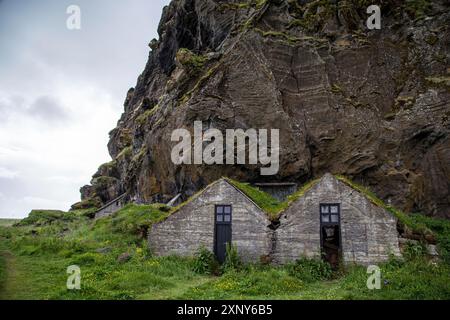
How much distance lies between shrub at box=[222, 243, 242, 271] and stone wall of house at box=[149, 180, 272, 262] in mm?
338

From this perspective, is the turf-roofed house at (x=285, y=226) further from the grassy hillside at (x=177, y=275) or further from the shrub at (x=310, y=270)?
the grassy hillside at (x=177, y=275)

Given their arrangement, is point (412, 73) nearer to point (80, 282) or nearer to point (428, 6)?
point (428, 6)

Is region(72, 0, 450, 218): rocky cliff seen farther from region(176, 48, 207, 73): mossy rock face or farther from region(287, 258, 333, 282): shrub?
region(287, 258, 333, 282): shrub

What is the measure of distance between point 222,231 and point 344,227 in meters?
6.30

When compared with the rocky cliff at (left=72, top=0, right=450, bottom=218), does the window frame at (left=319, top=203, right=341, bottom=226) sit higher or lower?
lower

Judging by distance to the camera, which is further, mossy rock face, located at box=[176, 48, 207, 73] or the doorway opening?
mossy rock face, located at box=[176, 48, 207, 73]

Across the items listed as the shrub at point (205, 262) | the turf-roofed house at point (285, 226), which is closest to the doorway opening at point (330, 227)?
the turf-roofed house at point (285, 226)

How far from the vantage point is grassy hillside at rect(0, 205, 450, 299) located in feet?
45.2

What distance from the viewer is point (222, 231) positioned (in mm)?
20312

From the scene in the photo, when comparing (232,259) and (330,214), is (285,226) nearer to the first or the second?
(330,214)

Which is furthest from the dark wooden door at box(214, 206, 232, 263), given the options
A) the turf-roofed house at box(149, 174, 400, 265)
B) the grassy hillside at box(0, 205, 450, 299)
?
the grassy hillside at box(0, 205, 450, 299)

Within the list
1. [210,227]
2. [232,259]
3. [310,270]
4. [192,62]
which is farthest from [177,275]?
[192,62]
